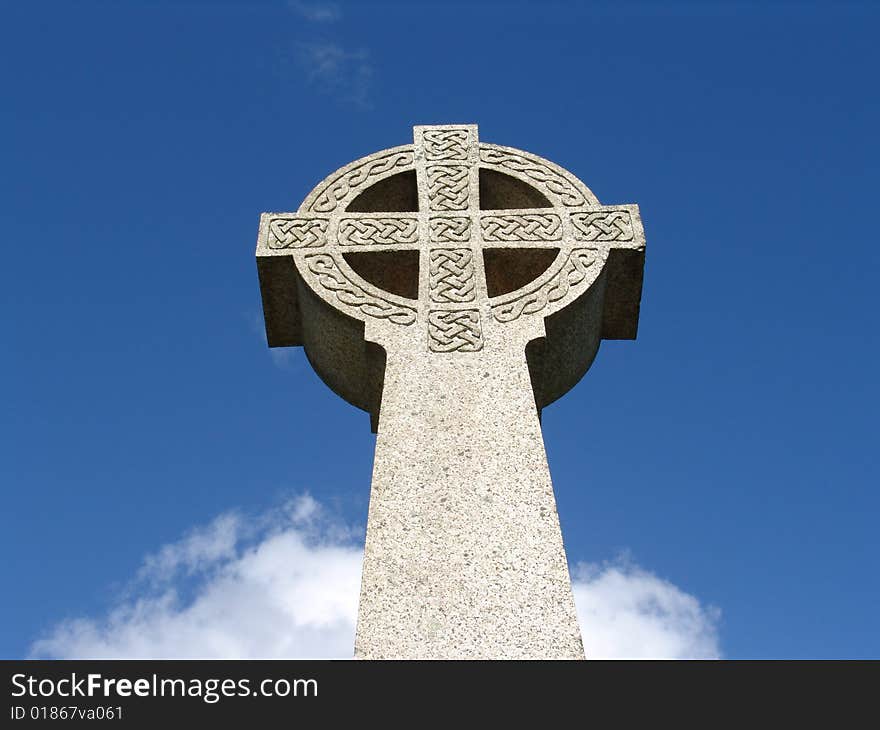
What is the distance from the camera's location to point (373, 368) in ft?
15.6

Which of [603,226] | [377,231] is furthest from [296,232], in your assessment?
[603,226]

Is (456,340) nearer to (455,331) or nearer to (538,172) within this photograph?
(455,331)

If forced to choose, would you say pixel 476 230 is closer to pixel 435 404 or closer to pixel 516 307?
pixel 516 307

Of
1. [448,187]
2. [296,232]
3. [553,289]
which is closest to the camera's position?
[553,289]

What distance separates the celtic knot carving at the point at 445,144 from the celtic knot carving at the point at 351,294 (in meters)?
1.11

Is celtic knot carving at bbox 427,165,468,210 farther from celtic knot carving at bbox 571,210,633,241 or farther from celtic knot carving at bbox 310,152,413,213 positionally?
celtic knot carving at bbox 571,210,633,241

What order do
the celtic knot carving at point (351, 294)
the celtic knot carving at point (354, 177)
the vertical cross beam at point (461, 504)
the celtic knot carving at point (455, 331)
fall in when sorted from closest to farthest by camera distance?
the vertical cross beam at point (461, 504)
the celtic knot carving at point (455, 331)
the celtic knot carving at point (351, 294)
the celtic knot carving at point (354, 177)

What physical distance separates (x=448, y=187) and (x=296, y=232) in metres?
0.92

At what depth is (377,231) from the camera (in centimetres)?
525

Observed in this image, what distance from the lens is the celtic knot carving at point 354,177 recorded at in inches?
213

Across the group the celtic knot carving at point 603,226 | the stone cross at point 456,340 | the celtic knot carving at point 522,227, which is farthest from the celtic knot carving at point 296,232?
the celtic knot carving at point 603,226

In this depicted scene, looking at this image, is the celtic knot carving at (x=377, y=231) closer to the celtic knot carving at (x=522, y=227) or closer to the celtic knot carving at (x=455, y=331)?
the celtic knot carving at (x=522, y=227)

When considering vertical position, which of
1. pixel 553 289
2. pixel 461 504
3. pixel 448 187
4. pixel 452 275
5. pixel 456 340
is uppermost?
pixel 448 187

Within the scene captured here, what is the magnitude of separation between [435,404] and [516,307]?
2.52 ft
